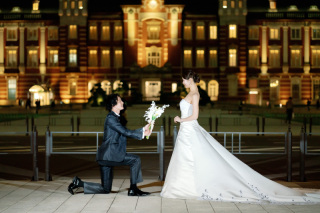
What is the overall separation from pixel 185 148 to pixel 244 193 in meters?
1.29

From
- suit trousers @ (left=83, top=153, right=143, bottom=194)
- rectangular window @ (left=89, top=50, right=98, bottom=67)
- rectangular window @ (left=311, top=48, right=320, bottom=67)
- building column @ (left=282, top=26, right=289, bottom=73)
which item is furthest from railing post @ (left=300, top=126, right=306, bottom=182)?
rectangular window @ (left=311, top=48, right=320, bottom=67)

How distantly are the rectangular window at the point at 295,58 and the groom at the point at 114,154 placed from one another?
56.7 metres

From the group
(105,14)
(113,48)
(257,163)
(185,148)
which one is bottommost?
(257,163)

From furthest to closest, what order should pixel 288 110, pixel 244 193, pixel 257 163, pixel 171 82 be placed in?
pixel 171 82, pixel 288 110, pixel 257 163, pixel 244 193

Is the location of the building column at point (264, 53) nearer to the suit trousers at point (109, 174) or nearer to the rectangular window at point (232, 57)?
the rectangular window at point (232, 57)

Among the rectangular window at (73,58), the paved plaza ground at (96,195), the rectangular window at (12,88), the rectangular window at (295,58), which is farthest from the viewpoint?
the rectangular window at (12,88)

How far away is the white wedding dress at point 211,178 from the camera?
834cm

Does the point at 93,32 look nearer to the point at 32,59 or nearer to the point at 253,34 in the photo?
the point at 32,59

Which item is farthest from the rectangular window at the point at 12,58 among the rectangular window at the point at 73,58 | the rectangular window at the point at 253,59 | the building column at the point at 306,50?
the building column at the point at 306,50

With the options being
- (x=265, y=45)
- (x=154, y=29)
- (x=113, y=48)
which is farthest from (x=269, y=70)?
(x=113, y=48)

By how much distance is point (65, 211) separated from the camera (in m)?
7.62

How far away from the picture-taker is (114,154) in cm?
879

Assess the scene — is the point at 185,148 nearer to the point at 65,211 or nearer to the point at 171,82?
the point at 65,211

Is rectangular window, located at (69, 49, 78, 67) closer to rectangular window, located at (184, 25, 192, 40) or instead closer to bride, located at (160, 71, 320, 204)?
rectangular window, located at (184, 25, 192, 40)
